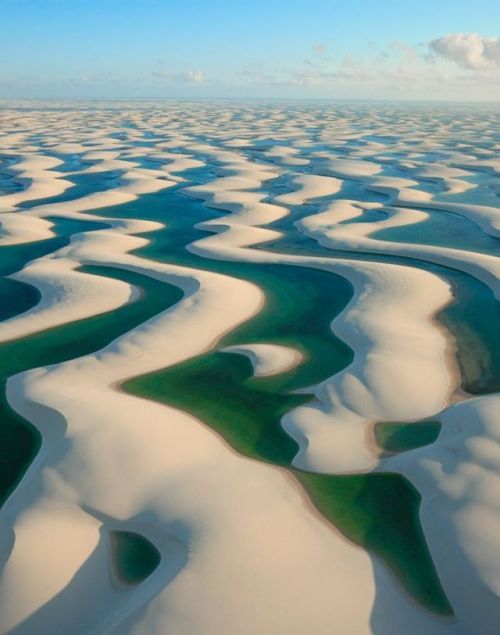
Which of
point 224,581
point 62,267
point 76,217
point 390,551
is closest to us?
point 224,581

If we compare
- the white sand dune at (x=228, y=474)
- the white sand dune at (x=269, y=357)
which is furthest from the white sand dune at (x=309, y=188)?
the white sand dune at (x=269, y=357)

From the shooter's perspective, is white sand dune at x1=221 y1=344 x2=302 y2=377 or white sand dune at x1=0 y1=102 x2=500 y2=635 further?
white sand dune at x1=221 y1=344 x2=302 y2=377

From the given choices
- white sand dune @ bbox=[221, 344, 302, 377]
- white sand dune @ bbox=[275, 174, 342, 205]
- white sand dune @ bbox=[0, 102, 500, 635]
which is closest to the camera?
white sand dune @ bbox=[0, 102, 500, 635]

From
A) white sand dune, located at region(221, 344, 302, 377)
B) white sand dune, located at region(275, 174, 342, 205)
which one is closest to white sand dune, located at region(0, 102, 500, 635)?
white sand dune, located at region(221, 344, 302, 377)

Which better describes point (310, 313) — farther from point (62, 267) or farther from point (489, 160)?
point (489, 160)

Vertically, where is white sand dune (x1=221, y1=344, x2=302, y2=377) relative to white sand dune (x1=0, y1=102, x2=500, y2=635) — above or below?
below

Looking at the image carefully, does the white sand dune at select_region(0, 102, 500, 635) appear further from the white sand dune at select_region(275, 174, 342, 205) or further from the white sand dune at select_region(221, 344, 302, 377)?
the white sand dune at select_region(275, 174, 342, 205)

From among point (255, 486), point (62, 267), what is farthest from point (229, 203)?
point (255, 486)

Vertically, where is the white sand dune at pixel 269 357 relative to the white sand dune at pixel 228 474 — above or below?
below

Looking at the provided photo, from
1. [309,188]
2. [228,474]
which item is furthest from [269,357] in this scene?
[309,188]

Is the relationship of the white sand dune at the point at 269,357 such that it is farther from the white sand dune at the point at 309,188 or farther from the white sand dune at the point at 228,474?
the white sand dune at the point at 309,188

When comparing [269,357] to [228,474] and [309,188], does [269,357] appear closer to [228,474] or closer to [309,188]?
Result: [228,474]
